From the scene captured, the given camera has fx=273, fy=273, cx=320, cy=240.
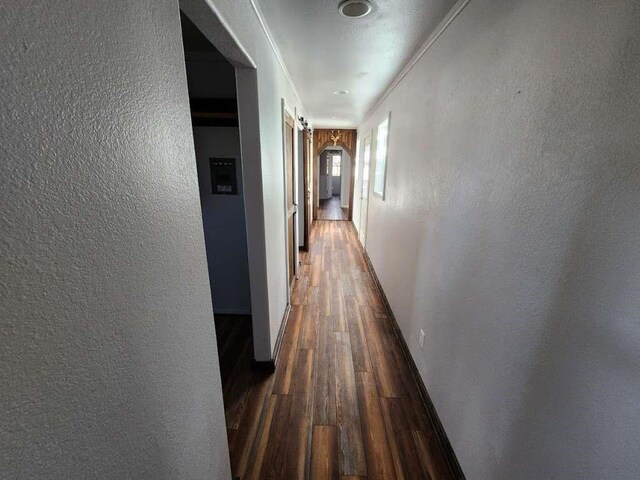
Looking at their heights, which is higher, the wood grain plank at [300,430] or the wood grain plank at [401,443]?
the wood grain plank at [401,443]

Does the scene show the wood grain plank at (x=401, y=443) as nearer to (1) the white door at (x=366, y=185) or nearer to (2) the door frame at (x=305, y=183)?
(1) the white door at (x=366, y=185)

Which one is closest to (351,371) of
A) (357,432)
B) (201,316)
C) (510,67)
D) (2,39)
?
(357,432)

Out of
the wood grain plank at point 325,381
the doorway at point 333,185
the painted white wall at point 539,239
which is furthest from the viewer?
the doorway at point 333,185

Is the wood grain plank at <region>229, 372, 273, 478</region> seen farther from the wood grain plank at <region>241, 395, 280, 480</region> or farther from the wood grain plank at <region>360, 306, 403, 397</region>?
the wood grain plank at <region>360, 306, 403, 397</region>

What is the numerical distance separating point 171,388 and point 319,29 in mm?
2046

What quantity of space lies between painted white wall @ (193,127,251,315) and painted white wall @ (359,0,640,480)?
1.68 metres

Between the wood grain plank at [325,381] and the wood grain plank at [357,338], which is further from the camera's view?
the wood grain plank at [357,338]

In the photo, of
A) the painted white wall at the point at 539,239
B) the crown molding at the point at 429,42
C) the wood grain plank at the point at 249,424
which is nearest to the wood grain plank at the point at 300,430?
the wood grain plank at the point at 249,424

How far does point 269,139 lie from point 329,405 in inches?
74.3

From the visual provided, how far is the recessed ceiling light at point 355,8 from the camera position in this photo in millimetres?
1405

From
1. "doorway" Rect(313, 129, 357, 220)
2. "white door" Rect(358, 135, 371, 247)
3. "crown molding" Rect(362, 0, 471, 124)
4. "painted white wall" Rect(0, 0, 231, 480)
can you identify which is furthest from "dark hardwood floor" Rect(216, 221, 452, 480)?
"doorway" Rect(313, 129, 357, 220)

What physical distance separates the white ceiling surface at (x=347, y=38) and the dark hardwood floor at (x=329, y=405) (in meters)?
2.37

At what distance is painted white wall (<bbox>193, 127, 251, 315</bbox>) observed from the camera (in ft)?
7.66

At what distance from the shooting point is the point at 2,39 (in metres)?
0.34
